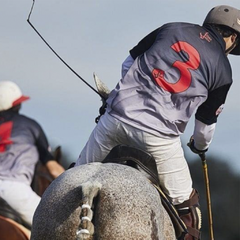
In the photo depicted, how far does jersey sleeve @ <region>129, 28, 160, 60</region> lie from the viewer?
9281 mm

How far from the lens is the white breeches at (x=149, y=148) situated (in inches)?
344

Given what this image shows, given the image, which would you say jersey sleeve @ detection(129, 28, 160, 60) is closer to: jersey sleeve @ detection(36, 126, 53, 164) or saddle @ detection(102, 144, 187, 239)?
saddle @ detection(102, 144, 187, 239)

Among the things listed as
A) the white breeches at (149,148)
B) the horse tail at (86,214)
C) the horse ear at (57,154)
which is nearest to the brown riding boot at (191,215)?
the white breeches at (149,148)

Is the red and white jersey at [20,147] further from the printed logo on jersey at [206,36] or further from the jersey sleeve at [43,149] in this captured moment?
the printed logo on jersey at [206,36]

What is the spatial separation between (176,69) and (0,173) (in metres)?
4.05

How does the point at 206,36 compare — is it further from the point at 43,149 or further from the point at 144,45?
the point at 43,149

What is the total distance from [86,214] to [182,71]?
1.87m

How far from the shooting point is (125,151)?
340 inches

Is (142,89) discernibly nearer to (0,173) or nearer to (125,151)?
(125,151)

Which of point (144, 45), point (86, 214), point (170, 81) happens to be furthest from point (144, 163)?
point (86, 214)

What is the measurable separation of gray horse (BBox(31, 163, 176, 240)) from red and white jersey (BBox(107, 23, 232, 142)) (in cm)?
98

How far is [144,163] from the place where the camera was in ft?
28.4

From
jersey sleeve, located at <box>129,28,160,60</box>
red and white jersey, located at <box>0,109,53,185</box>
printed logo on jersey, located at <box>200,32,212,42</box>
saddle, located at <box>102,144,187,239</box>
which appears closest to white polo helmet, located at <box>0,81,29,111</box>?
red and white jersey, located at <box>0,109,53,185</box>

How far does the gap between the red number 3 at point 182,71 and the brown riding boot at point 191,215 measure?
1044 mm
